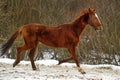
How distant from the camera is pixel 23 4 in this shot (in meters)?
16.7

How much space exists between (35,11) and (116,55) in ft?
14.2

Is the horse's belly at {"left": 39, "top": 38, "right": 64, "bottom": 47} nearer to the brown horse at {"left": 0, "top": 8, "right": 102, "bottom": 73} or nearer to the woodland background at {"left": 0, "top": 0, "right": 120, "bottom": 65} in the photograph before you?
the brown horse at {"left": 0, "top": 8, "right": 102, "bottom": 73}

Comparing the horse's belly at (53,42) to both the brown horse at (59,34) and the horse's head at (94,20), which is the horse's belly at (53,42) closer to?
the brown horse at (59,34)

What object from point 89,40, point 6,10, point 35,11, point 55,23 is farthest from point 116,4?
point 6,10

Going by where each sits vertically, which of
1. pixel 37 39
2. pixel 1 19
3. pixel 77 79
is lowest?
pixel 77 79

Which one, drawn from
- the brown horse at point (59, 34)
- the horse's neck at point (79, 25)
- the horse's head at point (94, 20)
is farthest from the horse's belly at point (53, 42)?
the horse's head at point (94, 20)

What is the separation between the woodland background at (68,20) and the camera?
1448cm

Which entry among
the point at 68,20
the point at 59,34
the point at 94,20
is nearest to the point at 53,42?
the point at 59,34

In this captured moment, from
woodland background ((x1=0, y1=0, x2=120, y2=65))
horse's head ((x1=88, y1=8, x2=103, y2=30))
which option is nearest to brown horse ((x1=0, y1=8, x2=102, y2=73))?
horse's head ((x1=88, y1=8, x2=103, y2=30))

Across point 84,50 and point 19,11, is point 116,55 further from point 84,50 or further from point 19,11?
point 19,11

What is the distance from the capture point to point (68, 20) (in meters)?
15.8

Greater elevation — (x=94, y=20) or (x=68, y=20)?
(x=68, y=20)

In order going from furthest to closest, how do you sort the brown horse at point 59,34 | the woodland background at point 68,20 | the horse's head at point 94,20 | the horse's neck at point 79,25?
the woodland background at point 68,20, the horse's neck at point 79,25, the brown horse at point 59,34, the horse's head at point 94,20

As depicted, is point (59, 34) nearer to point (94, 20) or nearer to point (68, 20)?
point (94, 20)
